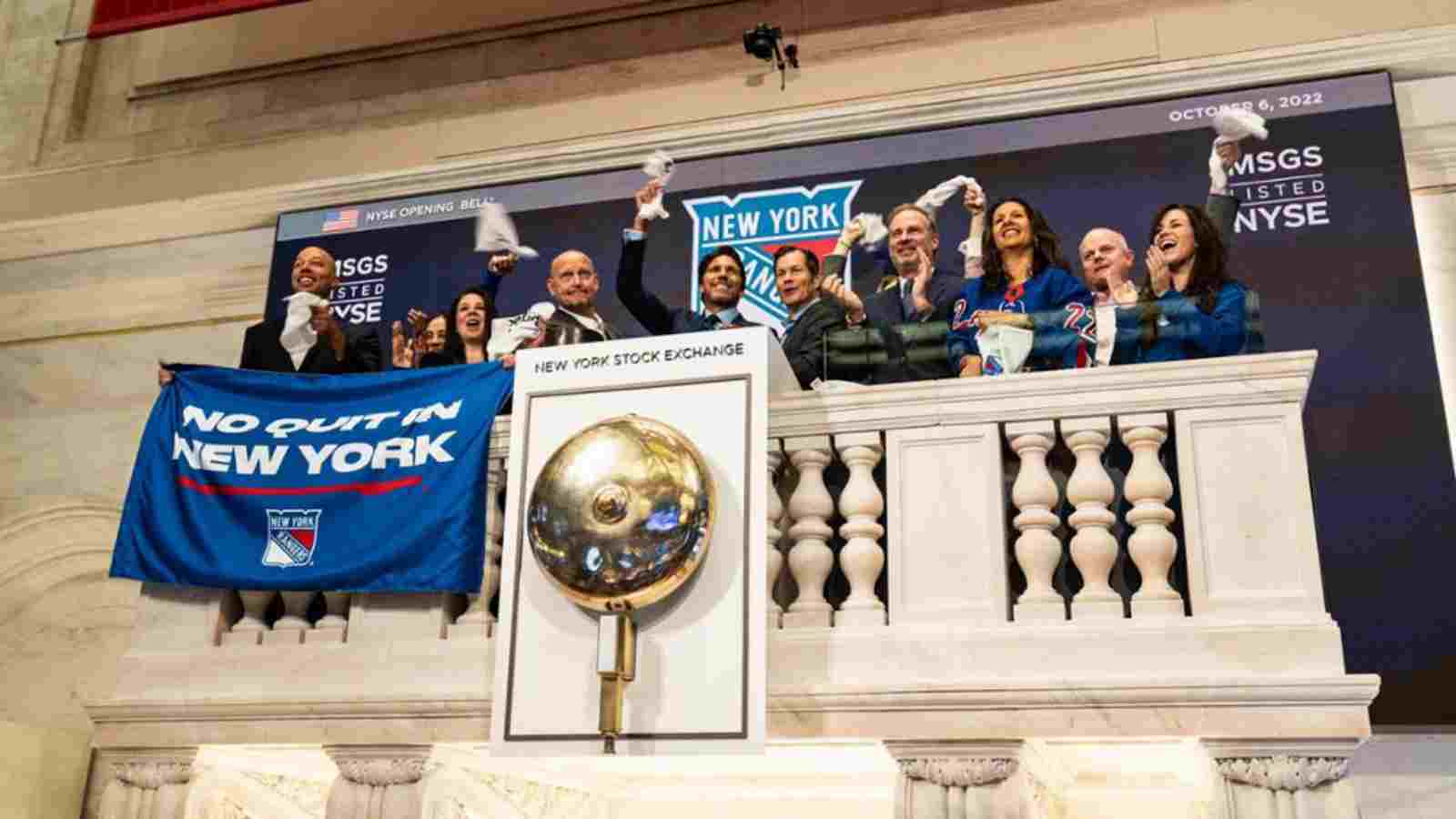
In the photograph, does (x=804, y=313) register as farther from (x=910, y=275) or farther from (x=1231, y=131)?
(x=1231, y=131)

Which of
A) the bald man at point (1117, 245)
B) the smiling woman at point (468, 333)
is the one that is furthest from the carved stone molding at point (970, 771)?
the smiling woman at point (468, 333)

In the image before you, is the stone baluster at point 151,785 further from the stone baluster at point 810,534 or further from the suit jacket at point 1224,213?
the suit jacket at point 1224,213

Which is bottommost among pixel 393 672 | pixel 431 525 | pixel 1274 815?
pixel 1274 815

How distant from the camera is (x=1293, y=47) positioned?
29.4 feet

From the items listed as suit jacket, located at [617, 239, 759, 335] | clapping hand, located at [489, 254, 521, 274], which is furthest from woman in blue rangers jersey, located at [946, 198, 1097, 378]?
clapping hand, located at [489, 254, 521, 274]

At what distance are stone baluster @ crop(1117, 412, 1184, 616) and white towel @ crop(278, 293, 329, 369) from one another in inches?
246

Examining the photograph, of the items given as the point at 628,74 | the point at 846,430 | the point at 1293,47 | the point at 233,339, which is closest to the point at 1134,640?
the point at 846,430

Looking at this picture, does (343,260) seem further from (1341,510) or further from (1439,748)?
(1439,748)

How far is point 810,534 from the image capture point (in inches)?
230

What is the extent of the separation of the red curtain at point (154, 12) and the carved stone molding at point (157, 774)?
597 cm

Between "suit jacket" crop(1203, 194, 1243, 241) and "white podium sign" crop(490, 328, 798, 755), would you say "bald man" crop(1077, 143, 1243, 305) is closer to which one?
"suit jacket" crop(1203, 194, 1243, 241)

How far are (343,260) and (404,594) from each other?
4859 mm

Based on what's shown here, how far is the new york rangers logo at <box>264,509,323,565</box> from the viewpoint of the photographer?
6588mm

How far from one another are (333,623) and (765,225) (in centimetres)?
434
